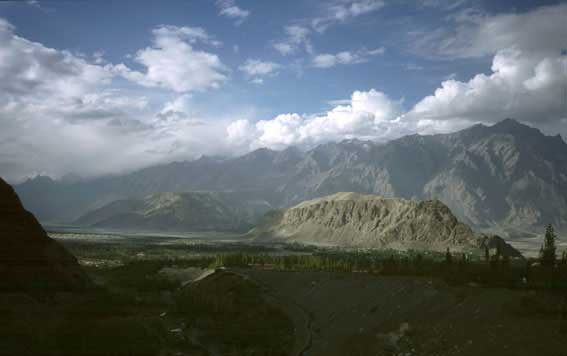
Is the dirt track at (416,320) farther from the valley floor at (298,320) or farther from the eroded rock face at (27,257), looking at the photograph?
the eroded rock face at (27,257)

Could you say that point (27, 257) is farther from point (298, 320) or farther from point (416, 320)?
point (416, 320)

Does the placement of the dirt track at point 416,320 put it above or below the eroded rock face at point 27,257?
below

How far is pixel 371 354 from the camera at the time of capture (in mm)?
41219

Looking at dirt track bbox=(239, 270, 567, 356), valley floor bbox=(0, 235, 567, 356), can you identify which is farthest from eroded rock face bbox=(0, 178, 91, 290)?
dirt track bbox=(239, 270, 567, 356)

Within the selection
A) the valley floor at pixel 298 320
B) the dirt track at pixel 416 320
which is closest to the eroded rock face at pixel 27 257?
the valley floor at pixel 298 320

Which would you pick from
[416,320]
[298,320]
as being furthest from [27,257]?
[416,320]

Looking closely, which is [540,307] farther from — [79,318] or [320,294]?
[79,318]

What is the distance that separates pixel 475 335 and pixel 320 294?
29497mm

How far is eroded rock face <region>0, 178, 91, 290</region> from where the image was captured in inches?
2288

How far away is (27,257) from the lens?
200ft

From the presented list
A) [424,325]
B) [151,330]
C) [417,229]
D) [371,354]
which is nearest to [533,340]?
[424,325]

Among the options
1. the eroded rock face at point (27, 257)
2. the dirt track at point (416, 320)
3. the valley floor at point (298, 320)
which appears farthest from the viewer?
the eroded rock face at point (27, 257)

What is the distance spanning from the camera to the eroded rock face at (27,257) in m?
58.1

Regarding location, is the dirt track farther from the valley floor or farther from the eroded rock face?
the eroded rock face
